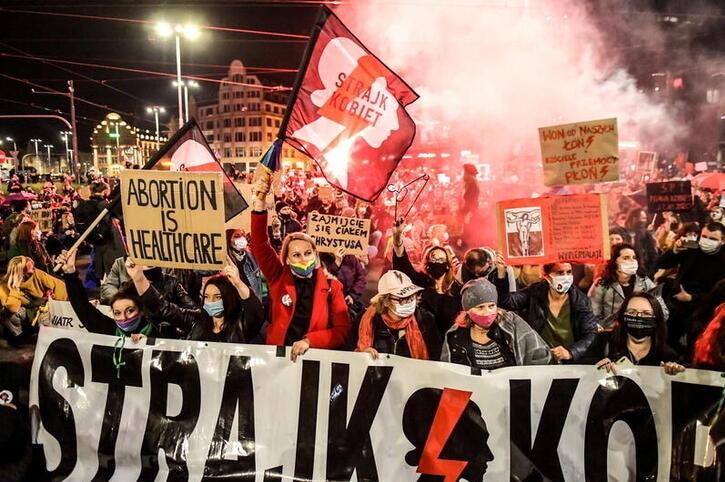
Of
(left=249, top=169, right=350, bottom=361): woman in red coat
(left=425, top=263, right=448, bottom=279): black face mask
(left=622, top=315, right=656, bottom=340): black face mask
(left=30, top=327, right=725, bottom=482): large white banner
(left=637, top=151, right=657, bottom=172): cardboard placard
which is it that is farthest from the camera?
(left=637, top=151, right=657, bottom=172): cardboard placard

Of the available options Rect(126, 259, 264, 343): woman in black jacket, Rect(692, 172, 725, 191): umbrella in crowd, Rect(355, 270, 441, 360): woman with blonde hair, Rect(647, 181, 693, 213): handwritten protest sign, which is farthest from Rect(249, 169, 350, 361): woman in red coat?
Rect(692, 172, 725, 191): umbrella in crowd

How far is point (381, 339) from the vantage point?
12.5ft

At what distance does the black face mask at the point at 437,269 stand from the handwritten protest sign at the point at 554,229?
0.58 meters

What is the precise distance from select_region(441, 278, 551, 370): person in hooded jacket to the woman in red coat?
846 millimetres

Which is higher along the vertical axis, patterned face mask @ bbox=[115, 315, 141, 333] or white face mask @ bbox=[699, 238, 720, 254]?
white face mask @ bbox=[699, 238, 720, 254]

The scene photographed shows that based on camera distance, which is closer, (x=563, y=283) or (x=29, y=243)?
(x=563, y=283)

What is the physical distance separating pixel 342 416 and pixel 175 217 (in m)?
1.71

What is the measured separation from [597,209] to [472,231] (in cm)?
713

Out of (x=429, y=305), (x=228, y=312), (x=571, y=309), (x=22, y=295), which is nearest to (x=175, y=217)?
(x=228, y=312)

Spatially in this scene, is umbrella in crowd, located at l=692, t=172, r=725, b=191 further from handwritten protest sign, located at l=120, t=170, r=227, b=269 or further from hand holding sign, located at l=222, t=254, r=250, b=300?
handwritten protest sign, located at l=120, t=170, r=227, b=269

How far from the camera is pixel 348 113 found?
4348 millimetres

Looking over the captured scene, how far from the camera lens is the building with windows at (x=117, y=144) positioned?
2714 cm

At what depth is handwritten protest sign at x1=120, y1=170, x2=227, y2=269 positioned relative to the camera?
3.85 meters

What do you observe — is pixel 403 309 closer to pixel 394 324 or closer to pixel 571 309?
pixel 394 324
